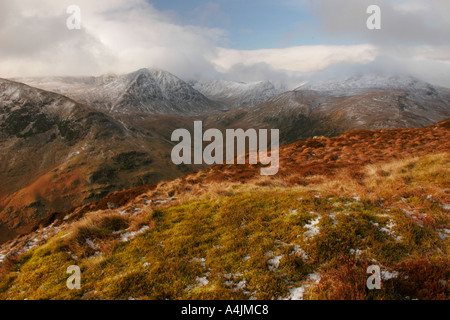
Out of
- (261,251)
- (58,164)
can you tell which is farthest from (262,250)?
(58,164)

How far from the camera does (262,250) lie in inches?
264

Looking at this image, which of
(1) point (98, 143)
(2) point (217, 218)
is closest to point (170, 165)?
(1) point (98, 143)

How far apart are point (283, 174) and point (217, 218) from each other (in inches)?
435

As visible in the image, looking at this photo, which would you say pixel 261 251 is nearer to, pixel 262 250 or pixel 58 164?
pixel 262 250

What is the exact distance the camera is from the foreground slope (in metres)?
5.30

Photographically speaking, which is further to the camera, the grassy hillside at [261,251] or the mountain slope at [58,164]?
the mountain slope at [58,164]

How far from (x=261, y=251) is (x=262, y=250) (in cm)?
7

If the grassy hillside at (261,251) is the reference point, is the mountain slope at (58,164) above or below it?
below

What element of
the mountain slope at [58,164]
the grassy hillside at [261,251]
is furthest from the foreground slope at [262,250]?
the mountain slope at [58,164]

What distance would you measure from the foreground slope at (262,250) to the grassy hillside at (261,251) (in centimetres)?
3

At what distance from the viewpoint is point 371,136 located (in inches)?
1196

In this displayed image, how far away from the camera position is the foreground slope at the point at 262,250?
17.4 feet

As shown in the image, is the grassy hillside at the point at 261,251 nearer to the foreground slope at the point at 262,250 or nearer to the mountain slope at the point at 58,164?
the foreground slope at the point at 262,250
